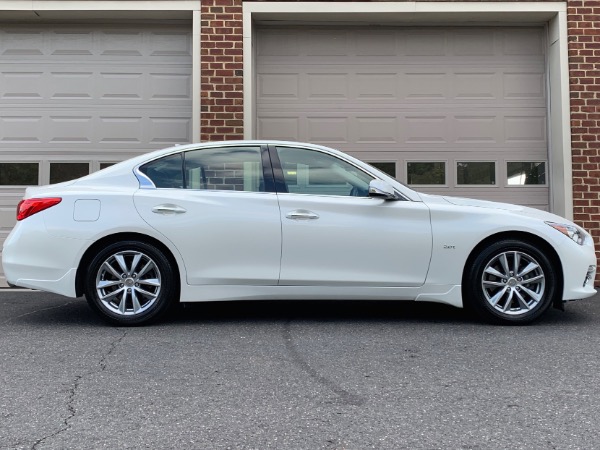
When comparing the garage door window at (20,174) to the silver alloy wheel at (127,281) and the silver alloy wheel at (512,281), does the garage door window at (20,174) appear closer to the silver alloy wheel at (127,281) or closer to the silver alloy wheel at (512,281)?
the silver alloy wheel at (127,281)

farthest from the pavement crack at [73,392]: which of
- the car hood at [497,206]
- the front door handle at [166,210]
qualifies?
the car hood at [497,206]

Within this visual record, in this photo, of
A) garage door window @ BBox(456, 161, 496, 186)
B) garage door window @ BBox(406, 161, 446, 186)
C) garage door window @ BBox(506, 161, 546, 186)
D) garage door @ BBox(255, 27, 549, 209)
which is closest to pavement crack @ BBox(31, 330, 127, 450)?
garage door @ BBox(255, 27, 549, 209)

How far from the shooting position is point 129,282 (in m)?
4.85

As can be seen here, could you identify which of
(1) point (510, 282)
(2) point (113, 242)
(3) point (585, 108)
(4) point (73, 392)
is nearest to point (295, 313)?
(2) point (113, 242)

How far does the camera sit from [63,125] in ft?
27.0

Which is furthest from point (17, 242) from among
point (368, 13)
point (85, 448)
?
point (368, 13)

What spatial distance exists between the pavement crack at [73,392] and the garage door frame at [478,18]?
431cm

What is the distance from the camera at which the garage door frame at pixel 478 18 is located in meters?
8.01

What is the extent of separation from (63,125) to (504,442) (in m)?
7.37

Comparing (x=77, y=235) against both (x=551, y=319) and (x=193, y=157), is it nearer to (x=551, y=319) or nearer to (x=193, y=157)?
(x=193, y=157)

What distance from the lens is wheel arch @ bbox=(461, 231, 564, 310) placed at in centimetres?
493

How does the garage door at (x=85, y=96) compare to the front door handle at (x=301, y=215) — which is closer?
the front door handle at (x=301, y=215)

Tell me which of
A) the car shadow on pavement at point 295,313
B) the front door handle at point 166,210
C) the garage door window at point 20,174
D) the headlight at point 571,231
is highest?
the garage door window at point 20,174

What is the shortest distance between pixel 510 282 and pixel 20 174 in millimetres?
6503
